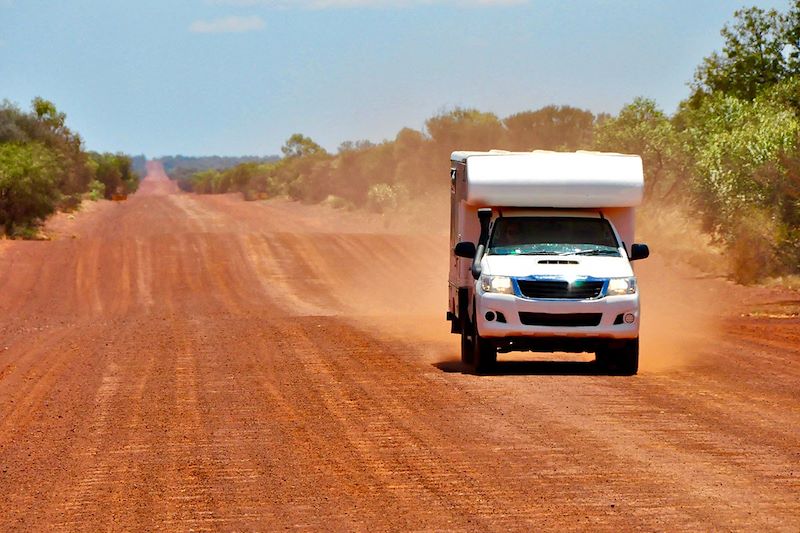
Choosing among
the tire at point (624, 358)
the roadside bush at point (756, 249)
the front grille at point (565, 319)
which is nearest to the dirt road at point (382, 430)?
the tire at point (624, 358)

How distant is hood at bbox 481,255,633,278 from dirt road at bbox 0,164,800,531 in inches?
47.5

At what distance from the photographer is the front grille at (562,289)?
49.4 ft

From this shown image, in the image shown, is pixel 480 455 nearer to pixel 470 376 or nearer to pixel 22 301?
pixel 470 376

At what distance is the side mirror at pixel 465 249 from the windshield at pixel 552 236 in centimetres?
26

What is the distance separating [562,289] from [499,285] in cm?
73

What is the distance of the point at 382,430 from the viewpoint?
1157cm

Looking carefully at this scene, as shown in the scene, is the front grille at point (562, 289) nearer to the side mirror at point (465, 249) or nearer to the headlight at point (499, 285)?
the headlight at point (499, 285)

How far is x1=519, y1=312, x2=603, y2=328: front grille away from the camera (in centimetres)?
1506

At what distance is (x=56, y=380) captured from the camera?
52.4 ft

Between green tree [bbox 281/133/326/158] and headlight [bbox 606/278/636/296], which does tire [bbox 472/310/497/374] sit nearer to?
headlight [bbox 606/278/636/296]

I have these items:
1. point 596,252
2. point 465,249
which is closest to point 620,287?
point 596,252

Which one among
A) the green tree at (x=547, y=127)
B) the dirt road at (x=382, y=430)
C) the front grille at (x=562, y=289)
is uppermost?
the green tree at (x=547, y=127)

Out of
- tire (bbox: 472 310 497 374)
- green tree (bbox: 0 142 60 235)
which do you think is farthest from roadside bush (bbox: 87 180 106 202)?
tire (bbox: 472 310 497 374)

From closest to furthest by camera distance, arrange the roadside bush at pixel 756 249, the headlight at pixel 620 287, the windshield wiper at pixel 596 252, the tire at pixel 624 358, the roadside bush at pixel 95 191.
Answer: the headlight at pixel 620 287 → the tire at pixel 624 358 → the windshield wiper at pixel 596 252 → the roadside bush at pixel 756 249 → the roadside bush at pixel 95 191
